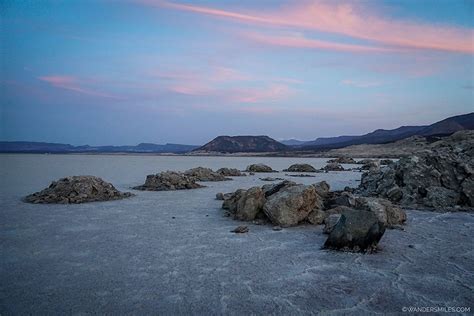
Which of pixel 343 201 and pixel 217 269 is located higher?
pixel 343 201

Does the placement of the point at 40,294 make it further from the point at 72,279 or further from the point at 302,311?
the point at 302,311

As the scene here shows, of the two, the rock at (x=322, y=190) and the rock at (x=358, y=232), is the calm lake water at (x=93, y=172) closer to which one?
the rock at (x=322, y=190)

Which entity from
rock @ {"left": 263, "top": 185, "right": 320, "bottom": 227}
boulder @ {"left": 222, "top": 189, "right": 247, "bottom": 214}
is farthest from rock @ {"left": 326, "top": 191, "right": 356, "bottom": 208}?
boulder @ {"left": 222, "top": 189, "right": 247, "bottom": 214}

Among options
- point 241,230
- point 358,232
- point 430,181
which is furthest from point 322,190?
point 358,232

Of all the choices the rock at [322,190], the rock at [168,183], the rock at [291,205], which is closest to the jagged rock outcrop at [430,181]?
the rock at [322,190]

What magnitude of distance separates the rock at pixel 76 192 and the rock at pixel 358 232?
35.6ft

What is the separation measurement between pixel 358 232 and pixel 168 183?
13691 mm

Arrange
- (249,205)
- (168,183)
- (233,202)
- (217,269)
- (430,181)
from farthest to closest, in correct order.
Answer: (168,183), (430,181), (233,202), (249,205), (217,269)

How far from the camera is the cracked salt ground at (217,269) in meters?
4.88

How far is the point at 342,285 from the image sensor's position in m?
5.48

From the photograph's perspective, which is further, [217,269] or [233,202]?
[233,202]

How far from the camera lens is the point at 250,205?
35.1ft

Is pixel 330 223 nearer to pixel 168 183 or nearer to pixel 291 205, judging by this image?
pixel 291 205

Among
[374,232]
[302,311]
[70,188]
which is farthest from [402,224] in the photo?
[70,188]
